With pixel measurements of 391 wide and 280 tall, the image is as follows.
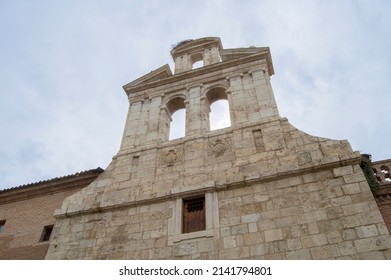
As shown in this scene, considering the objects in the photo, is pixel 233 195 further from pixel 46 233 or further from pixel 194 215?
pixel 46 233

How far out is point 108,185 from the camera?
9438 millimetres

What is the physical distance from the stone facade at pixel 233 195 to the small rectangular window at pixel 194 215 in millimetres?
139

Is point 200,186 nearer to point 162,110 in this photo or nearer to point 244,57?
point 162,110

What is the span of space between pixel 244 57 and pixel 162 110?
331cm

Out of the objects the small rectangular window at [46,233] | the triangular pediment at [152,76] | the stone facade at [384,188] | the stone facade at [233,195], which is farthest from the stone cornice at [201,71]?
the small rectangular window at [46,233]

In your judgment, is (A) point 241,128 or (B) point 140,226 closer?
(B) point 140,226

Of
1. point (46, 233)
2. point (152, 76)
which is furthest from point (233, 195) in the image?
point (152, 76)

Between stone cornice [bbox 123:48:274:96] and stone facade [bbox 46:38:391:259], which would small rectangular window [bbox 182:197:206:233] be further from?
→ stone cornice [bbox 123:48:274:96]

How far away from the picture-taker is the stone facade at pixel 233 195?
6691mm

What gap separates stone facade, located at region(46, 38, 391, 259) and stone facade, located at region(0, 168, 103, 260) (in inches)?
62.6

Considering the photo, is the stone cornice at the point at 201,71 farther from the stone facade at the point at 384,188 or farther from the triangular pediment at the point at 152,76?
the stone facade at the point at 384,188

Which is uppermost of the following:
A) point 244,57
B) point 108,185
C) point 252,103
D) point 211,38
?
point 211,38

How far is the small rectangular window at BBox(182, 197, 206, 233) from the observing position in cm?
777

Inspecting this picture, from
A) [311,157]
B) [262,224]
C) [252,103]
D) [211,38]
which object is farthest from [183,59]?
[262,224]
